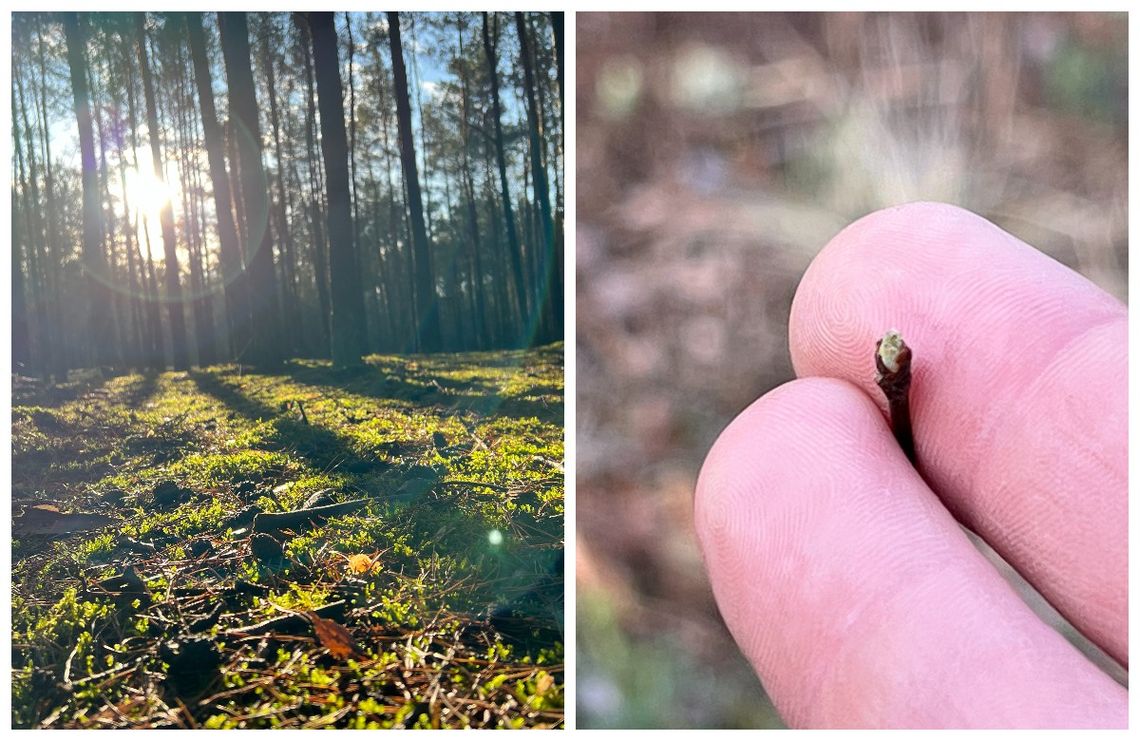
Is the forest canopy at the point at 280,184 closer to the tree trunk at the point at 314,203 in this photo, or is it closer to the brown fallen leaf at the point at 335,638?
the tree trunk at the point at 314,203

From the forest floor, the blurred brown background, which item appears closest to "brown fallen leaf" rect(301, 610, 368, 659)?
the forest floor

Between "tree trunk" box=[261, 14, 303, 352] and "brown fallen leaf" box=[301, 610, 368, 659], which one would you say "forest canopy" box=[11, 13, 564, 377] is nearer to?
"tree trunk" box=[261, 14, 303, 352]

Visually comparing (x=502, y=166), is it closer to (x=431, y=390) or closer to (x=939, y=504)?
(x=431, y=390)

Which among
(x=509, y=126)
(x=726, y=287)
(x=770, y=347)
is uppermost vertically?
(x=509, y=126)

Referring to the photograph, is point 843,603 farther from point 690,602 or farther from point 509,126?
point 509,126

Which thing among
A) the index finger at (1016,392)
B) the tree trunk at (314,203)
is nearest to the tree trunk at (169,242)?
the tree trunk at (314,203)

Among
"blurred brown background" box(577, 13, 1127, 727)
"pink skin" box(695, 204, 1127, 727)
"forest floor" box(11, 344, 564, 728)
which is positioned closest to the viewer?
"pink skin" box(695, 204, 1127, 727)

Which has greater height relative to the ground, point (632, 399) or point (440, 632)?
point (632, 399)

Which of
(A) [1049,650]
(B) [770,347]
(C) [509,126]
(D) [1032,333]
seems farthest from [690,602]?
(C) [509,126]
